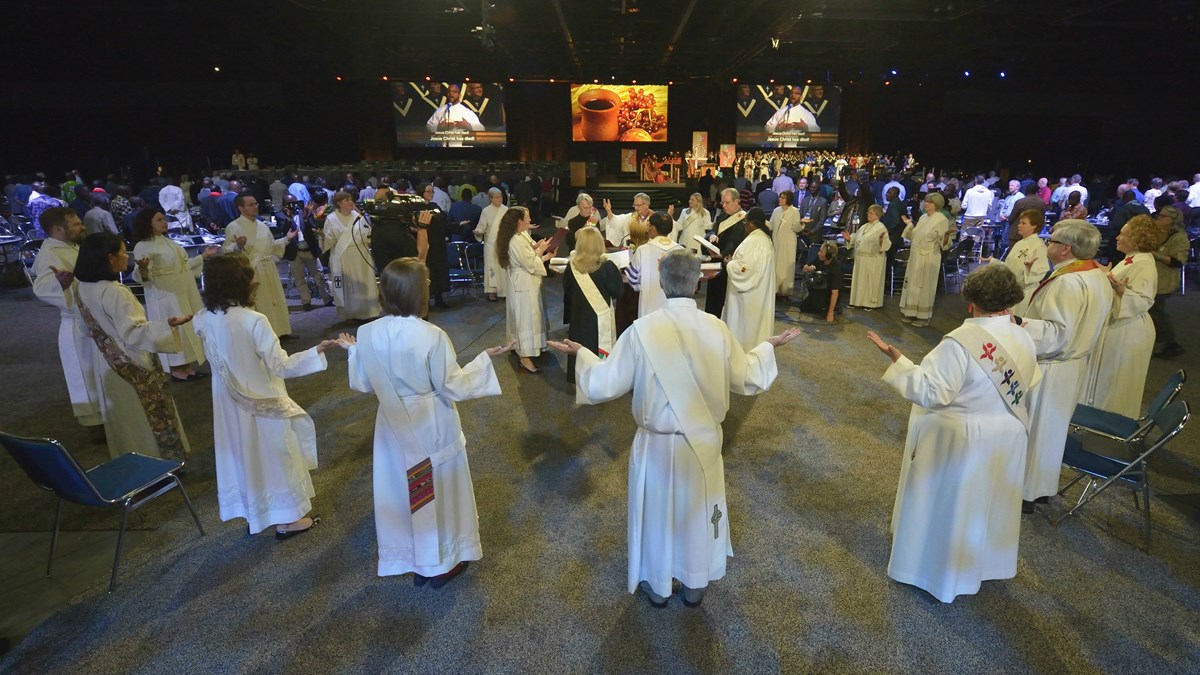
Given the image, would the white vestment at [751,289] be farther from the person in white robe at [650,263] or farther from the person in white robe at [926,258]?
the person in white robe at [926,258]

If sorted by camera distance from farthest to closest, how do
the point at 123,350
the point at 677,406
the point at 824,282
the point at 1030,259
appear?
1. the point at 824,282
2. the point at 1030,259
3. the point at 123,350
4. the point at 677,406

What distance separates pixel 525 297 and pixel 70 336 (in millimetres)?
3328

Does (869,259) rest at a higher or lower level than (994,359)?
lower

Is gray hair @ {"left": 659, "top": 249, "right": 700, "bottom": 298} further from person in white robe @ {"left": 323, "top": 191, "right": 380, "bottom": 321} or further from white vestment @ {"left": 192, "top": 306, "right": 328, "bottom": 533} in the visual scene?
person in white robe @ {"left": 323, "top": 191, "right": 380, "bottom": 321}

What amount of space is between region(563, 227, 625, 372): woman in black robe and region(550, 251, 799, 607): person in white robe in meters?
2.43

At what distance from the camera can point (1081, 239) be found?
3576mm

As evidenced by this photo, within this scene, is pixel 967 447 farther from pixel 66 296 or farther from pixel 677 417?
pixel 66 296

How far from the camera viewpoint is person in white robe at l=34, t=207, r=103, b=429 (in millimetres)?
4422

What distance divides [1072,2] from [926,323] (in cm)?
934

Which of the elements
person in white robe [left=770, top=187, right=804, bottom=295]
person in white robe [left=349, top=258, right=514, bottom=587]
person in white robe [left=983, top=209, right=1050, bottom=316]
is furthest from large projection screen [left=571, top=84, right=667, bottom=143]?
person in white robe [left=349, top=258, right=514, bottom=587]

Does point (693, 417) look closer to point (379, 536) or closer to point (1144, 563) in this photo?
point (379, 536)

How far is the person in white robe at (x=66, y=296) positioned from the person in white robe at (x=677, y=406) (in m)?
3.72

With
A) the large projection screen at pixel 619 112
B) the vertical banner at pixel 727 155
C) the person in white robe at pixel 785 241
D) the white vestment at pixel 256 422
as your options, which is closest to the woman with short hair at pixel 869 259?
the person in white robe at pixel 785 241

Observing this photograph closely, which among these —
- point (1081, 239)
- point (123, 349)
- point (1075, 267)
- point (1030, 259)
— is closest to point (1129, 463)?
point (1075, 267)
